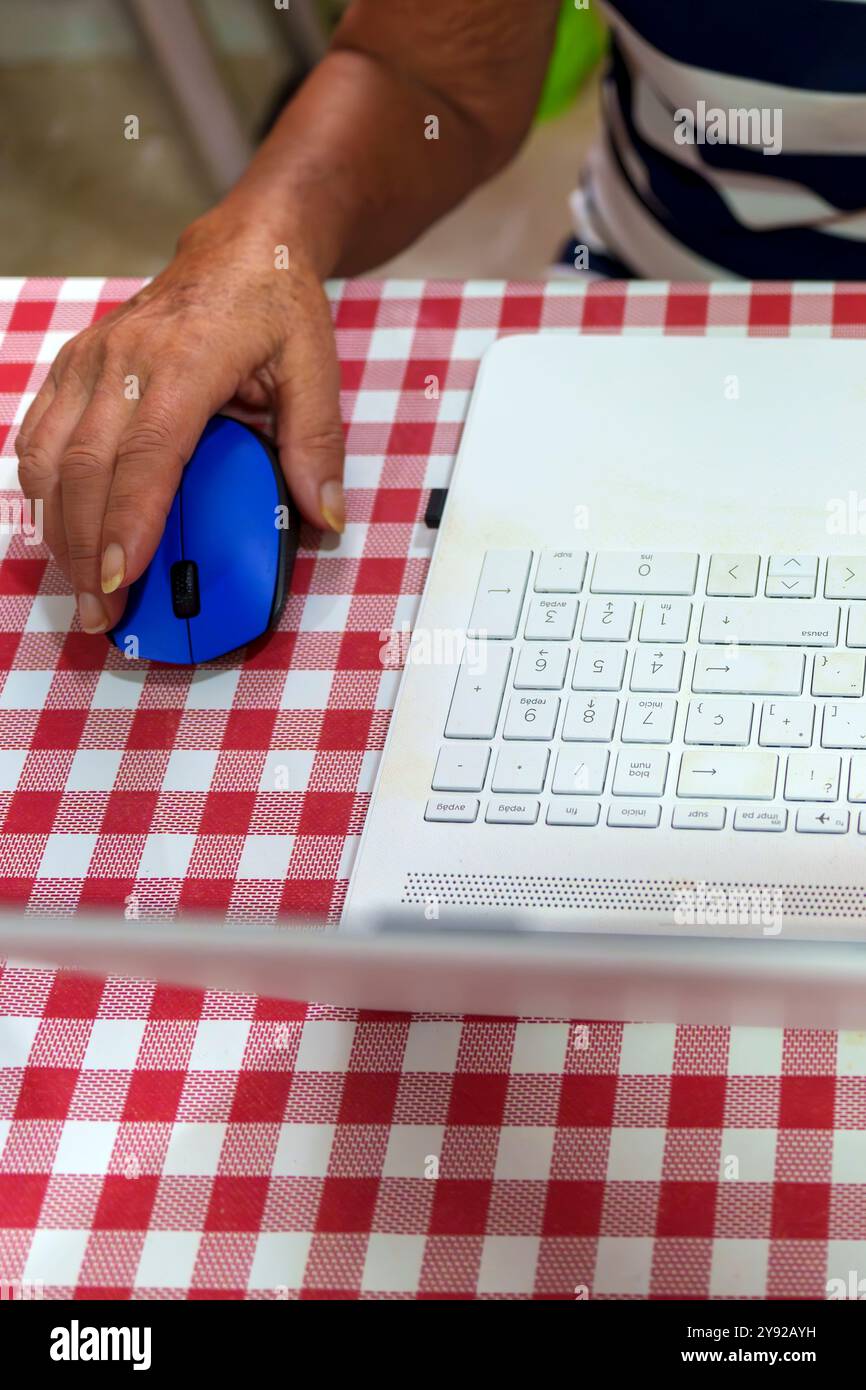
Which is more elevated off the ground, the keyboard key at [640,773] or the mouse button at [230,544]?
the mouse button at [230,544]

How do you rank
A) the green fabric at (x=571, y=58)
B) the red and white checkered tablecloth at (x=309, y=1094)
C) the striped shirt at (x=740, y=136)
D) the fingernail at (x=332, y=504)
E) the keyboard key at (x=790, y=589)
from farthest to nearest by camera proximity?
1. the green fabric at (x=571, y=58)
2. the striped shirt at (x=740, y=136)
3. the fingernail at (x=332, y=504)
4. the keyboard key at (x=790, y=589)
5. the red and white checkered tablecloth at (x=309, y=1094)

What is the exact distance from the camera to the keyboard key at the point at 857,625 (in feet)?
2.02

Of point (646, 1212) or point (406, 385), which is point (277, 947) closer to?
point (646, 1212)

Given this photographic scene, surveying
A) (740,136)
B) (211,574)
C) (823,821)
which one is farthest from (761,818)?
(740,136)

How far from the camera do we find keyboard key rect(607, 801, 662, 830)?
0.59m

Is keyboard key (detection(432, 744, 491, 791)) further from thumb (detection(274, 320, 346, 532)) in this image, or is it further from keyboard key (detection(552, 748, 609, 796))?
thumb (detection(274, 320, 346, 532))

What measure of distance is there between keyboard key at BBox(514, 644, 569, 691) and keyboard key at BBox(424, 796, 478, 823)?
63mm

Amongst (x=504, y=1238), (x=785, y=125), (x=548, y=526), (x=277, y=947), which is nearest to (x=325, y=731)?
(x=548, y=526)

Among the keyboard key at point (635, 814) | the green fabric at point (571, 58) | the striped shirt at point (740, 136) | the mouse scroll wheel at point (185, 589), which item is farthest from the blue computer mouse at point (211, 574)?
the green fabric at point (571, 58)

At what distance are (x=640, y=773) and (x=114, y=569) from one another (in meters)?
0.27

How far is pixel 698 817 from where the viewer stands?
1.91ft

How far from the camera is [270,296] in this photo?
0.82 metres

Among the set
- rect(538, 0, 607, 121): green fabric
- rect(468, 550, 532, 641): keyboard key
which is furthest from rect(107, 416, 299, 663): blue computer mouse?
rect(538, 0, 607, 121): green fabric

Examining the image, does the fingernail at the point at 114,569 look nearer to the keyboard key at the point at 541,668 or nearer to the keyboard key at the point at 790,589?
the keyboard key at the point at 541,668
